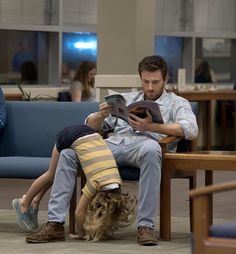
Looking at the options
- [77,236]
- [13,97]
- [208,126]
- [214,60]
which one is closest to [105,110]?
[77,236]

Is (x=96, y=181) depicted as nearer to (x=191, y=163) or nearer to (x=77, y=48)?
(x=191, y=163)

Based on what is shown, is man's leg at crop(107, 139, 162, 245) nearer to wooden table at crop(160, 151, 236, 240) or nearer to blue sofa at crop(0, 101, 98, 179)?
wooden table at crop(160, 151, 236, 240)

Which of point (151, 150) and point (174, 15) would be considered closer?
point (151, 150)

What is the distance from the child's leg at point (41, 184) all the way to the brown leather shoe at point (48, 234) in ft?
0.99

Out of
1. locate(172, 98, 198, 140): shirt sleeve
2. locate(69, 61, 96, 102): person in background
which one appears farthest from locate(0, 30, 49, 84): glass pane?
locate(172, 98, 198, 140): shirt sleeve

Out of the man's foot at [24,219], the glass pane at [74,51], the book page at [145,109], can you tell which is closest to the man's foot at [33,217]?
the man's foot at [24,219]

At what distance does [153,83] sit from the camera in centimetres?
589

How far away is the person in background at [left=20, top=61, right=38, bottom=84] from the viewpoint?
11624 mm

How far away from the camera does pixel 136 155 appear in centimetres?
566

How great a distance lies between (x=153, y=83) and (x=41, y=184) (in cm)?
92

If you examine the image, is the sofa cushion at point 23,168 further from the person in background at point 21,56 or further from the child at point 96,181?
the person in background at point 21,56

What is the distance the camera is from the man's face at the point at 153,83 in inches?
231

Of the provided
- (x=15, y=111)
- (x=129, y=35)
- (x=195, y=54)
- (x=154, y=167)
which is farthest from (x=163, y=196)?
(x=195, y=54)

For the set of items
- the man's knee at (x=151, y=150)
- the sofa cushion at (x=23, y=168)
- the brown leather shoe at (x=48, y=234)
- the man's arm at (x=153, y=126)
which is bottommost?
the brown leather shoe at (x=48, y=234)
